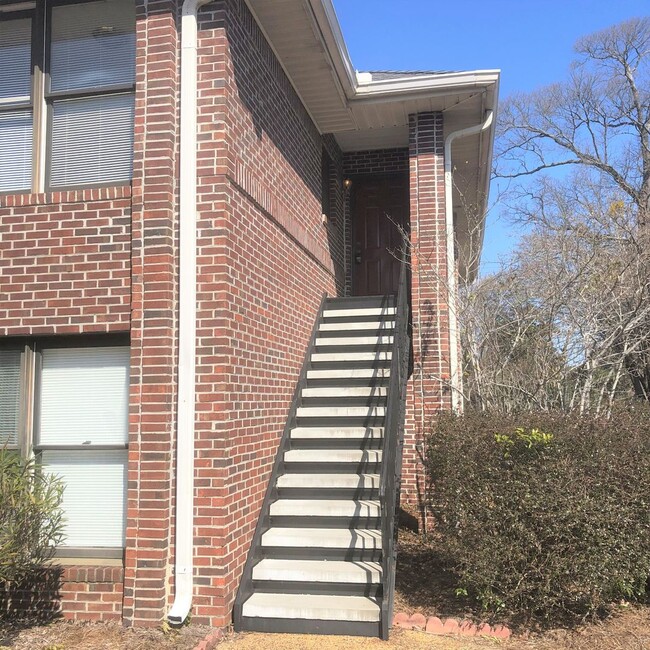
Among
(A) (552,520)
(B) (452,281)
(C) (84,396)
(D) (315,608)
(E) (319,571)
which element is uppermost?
(B) (452,281)

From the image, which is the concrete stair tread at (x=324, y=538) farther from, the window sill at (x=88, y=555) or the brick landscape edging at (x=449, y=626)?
the window sill at (x=88, y=555)

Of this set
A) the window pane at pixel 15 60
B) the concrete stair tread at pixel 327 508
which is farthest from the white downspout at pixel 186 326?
the window pane at pixel 15 60

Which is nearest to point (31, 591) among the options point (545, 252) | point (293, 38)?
point (293, 38)

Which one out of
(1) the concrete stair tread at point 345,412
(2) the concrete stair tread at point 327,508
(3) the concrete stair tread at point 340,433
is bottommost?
(2) the concrete stair tread at point 327,508

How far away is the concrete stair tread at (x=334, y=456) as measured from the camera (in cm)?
581

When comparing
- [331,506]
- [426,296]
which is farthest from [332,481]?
[426,296]

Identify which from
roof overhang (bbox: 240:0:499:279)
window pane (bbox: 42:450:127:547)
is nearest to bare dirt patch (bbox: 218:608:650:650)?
window pane (bbox: 42:450:127:547)

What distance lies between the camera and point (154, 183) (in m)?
4.80

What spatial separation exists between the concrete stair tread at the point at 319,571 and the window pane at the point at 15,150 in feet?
12.0

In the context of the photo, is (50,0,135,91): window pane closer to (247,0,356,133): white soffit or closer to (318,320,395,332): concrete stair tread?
(247,0,356,133): white soffit

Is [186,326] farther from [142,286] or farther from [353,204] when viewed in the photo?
[353,204]

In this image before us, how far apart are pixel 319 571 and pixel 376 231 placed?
6.47m

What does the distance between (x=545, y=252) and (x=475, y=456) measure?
3477 millimetres

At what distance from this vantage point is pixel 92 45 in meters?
5.26
